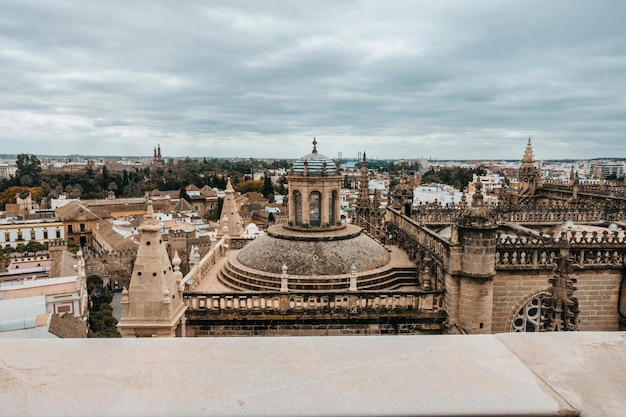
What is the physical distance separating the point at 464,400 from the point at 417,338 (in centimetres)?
59

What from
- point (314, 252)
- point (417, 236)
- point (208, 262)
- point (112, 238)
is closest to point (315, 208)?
point (314, 252)

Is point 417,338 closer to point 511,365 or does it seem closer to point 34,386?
point 511,365

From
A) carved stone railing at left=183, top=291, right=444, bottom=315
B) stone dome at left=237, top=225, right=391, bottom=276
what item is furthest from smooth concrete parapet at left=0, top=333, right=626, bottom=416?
stone dome at left=237, top=225, right=391, bottom=276

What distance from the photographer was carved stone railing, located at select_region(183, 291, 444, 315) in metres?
13.0

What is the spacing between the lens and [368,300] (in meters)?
13.1

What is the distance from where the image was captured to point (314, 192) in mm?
16469

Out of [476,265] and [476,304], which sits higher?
[476,265]

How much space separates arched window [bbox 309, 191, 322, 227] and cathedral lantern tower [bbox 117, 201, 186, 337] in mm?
6546

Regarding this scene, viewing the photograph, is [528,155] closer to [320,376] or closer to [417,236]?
[417,236]

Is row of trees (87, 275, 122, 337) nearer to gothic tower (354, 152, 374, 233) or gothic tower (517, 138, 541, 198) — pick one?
gothic tower (354, 152, 374, 233)

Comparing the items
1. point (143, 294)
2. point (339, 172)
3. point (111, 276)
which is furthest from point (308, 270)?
point (111, 276)

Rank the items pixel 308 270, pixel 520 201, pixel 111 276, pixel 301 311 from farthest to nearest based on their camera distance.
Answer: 1. pixel 111 276
2. pixel 520 201
3. pixel 308 270
4. pixel 301 311

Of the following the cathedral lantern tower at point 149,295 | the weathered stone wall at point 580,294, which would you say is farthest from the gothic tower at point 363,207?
the cathedral lantern tower at point 149,295

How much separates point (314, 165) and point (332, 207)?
1.74 meters
